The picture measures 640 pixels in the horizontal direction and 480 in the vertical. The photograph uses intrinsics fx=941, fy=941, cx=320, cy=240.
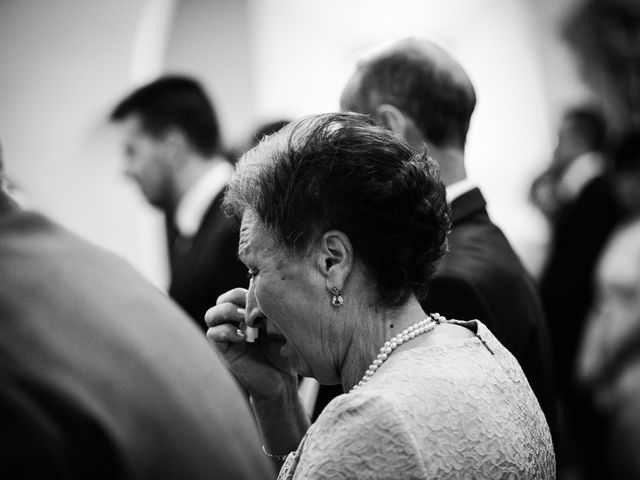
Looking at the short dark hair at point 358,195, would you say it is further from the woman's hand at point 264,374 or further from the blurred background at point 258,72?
the blurred background at point 258,72

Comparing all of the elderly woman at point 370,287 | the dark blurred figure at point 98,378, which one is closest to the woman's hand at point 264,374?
the elderly woman at point 370,287

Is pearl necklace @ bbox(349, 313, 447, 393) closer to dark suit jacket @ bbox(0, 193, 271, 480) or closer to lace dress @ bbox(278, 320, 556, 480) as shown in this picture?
lace dress @ bbox(278, 320, 556, 480)

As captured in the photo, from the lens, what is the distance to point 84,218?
609cm

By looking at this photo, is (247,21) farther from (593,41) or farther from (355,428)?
(355,428)

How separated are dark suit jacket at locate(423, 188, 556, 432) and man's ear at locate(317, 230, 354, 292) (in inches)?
19.2

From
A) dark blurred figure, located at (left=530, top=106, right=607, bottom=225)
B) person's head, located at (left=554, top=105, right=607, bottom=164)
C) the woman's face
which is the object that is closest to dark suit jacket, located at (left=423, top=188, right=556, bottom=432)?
the woman's face

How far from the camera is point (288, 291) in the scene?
1.57 meters

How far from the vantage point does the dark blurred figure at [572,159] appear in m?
5.54

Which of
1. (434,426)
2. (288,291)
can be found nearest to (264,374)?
(288,291)

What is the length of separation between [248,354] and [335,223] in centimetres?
56

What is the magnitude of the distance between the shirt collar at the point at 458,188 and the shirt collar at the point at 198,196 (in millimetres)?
1619

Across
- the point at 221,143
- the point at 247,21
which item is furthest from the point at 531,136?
the point at 221,143

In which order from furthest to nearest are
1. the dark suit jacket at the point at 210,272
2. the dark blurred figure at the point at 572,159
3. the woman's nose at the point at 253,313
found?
the dark blurred figure at the point at 572,159 → the dark suit jacket at the point at 210,272 → the woman's nose at the point at 253,313

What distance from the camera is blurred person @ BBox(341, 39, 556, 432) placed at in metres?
1.99
